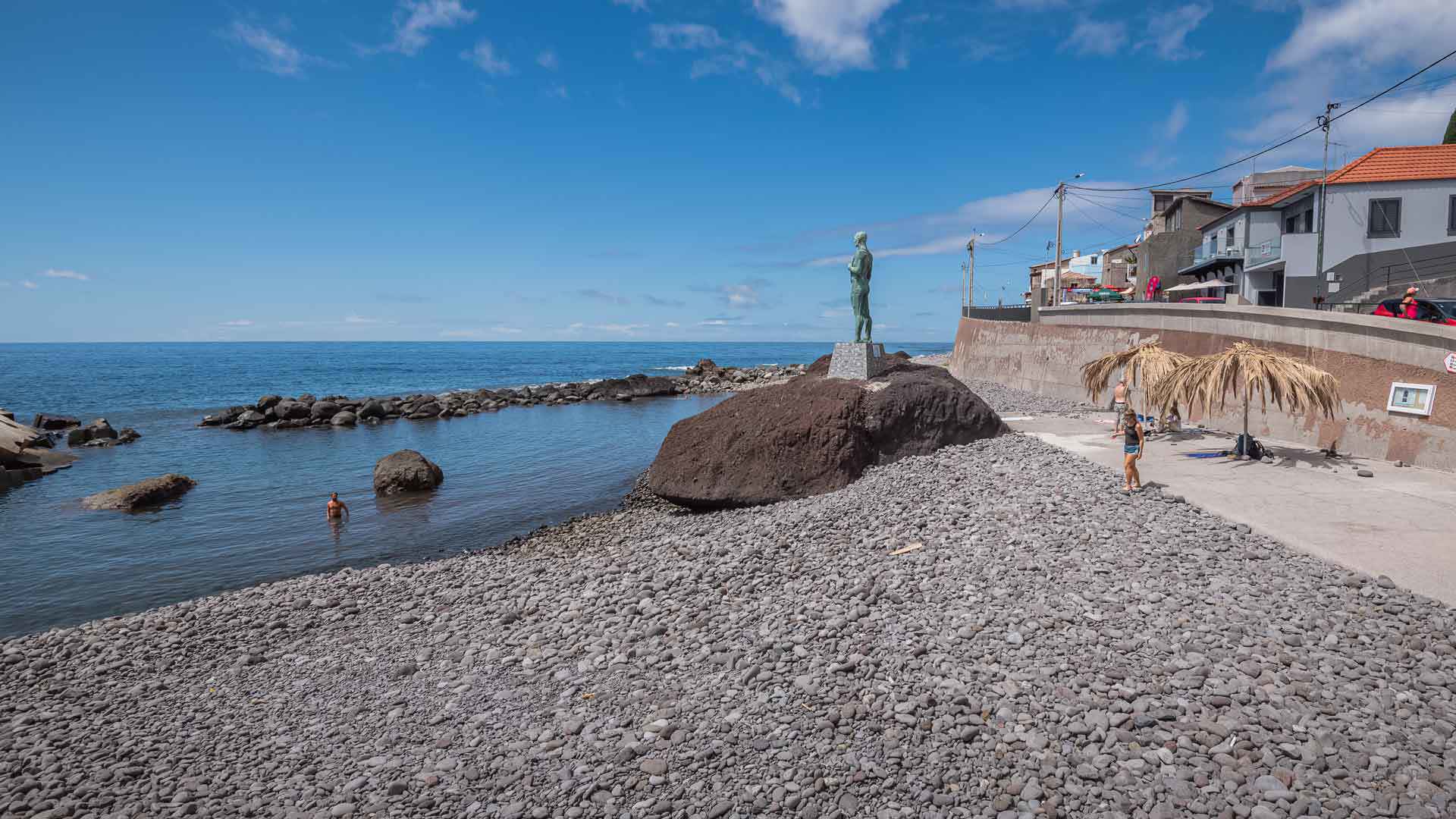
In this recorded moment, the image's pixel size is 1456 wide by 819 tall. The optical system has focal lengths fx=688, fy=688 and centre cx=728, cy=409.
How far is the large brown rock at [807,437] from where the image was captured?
1278cm

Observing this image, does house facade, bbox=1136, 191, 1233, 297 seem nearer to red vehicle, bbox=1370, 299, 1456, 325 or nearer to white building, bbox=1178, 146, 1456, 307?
white building, bbox=1178, 146, 1456, 307

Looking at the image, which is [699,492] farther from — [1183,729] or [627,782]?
[1183,729]

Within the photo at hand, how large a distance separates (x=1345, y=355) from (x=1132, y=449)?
20.7ft

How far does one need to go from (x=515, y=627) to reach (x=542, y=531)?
5742 mm

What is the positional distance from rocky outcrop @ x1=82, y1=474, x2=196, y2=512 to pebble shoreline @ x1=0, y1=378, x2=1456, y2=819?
8565mm

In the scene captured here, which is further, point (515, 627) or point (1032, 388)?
point (1032, 388)

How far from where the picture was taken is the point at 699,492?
13.1 m

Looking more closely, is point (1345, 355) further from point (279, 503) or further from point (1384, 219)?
point (279, 503)

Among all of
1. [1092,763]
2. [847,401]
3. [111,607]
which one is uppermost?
[847,401]

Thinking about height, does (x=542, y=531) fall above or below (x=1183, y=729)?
below

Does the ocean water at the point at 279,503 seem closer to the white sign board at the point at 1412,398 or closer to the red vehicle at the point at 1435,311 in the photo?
the white sign board at the point at 1412,398

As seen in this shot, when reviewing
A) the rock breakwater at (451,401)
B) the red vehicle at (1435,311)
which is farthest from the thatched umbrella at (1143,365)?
the rock breakwater at (451,401)

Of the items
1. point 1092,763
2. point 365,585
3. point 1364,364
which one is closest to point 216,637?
point 365,585

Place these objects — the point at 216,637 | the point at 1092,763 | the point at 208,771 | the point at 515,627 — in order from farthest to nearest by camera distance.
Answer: the point at 216,637
the point at 515,627
the point at 208,771
the point at 1092,763
